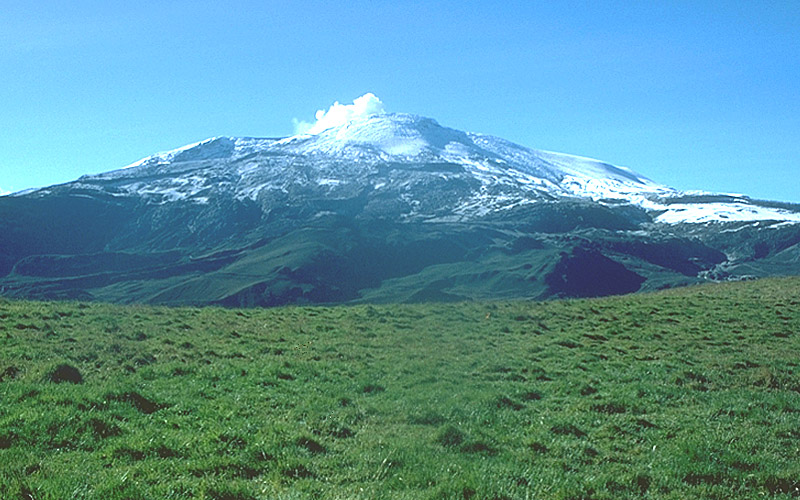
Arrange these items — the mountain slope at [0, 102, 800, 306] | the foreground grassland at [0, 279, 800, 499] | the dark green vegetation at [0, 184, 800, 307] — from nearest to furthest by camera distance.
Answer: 1. the foreground grassland at [0, 279, 800, 499]
2. the dark green vegetation at [0, 184, 800, 307]
3. the mountain slope at [0, 102, 800, 306]

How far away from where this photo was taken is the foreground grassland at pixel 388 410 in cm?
905

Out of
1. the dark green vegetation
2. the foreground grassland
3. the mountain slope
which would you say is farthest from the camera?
the mountain slope

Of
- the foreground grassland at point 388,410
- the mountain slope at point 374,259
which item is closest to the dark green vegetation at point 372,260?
the mountain slope at point 374,259

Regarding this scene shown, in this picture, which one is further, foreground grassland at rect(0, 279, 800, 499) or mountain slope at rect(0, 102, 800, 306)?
mountain slope at rect(0, 102, 800, 306)

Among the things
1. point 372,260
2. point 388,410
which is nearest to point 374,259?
point 372,260

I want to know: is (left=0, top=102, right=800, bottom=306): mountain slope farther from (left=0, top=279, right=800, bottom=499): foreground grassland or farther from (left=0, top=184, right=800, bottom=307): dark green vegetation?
(left=0, top=279, right=800, bottom=499): foreground grassland

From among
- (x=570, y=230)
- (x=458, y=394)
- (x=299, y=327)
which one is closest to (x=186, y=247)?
(x=570, y=230)

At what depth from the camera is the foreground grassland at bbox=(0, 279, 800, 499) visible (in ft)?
29.7

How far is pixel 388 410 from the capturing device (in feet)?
44.1

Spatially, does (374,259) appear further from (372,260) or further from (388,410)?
(388,410)

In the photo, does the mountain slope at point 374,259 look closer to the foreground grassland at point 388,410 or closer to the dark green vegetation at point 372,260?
the dark green vegetation at point 372,260

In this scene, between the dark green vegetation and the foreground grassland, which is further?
the dark green vegetation

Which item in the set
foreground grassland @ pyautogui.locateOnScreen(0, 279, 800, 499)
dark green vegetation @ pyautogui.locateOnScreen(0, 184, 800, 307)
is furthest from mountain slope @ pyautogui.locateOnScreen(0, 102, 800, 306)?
foreground grassland @ pyautogui.locateOnScreen(0, 279, 800, 499)

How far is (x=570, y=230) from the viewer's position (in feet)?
639
